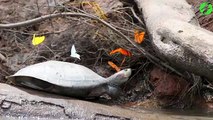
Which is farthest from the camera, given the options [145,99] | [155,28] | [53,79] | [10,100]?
[145,99]

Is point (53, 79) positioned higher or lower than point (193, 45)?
lower

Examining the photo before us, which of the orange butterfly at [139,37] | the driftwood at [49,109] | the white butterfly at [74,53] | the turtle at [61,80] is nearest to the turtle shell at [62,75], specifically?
the turtle at [61,80]

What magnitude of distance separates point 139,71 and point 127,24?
52 centimetres

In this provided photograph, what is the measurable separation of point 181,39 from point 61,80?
2.90ft

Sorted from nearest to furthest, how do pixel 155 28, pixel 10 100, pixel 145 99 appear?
pixel 10 100, pixel 155 28, pixel 145 99

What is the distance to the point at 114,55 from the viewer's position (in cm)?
373

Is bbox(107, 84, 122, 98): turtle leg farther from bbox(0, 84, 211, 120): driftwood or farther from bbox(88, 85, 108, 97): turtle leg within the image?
bbox(0, 84, 211, 120): driftwood

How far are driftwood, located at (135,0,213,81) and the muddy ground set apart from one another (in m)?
0.47

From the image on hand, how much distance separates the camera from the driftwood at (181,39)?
242cm

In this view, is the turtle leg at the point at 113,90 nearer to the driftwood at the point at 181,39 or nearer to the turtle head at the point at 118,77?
the turtle head at the point at 118,77

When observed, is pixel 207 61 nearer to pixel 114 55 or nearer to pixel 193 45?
pixel 193 45

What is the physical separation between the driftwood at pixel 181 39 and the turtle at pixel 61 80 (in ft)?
1.76

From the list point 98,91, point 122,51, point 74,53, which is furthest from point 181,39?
point 74,53

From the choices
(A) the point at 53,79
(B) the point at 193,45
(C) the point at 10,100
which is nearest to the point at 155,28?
(B) the point at 193,45
